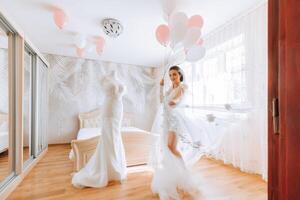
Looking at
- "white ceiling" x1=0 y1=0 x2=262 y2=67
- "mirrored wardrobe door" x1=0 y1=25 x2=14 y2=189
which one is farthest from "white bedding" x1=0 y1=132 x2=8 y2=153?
"white ceiling" x1=0 y1=0 x2=262 y2=67

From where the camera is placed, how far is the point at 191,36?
1.76m

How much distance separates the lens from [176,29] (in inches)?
67.5

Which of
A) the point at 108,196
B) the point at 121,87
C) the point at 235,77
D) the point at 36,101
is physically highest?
the point at 235,77

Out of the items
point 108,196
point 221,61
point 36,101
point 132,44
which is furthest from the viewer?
point 132,44

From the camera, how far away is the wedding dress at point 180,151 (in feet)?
5.34

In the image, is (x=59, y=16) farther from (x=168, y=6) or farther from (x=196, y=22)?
(x=196, y=22)

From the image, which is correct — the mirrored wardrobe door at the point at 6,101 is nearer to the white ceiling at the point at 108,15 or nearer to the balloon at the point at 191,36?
the white ceiling at the point at 108,15

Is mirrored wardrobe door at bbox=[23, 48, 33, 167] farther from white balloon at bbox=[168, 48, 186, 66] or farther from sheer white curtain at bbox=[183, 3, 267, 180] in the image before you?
sheer white curtain at bbox=[183, 3, 267, 180]

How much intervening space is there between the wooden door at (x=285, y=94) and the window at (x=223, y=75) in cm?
165

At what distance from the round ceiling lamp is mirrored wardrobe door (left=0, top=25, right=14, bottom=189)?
1.17m

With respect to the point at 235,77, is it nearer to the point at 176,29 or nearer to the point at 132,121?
the point at 176,29

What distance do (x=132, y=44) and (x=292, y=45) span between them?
3071mm

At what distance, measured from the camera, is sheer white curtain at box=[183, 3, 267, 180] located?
1.93 m

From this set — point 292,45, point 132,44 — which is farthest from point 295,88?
point 132,44
